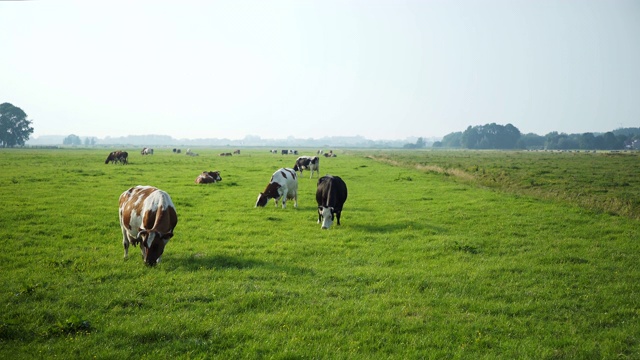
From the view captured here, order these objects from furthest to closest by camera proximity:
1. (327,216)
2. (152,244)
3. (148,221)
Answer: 1. (327,216)
2. (148,221)
3. (152,244)

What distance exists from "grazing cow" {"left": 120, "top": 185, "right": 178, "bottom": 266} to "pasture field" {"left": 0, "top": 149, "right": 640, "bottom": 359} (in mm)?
515

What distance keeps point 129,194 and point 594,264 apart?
13.9 m

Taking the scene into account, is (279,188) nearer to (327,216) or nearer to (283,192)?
(283,192)

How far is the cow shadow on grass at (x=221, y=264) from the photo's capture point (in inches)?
407

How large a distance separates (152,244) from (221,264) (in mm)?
1856

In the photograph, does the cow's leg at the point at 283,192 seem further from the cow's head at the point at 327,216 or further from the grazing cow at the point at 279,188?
the cow's head at the point at 327,216

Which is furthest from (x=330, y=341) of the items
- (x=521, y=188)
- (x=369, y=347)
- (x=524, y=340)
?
(x=521, y=188)

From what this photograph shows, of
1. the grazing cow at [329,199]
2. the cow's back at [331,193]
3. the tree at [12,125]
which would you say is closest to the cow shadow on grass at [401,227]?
the grazing cow at [329,199]

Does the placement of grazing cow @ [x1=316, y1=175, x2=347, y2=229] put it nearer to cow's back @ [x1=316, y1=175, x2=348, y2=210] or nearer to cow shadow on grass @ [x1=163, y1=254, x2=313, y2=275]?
cow's back @ [x1=316, y1=175, x2=348, y2=210]

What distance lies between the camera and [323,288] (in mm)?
9141

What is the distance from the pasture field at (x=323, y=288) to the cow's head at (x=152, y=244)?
1.14ft

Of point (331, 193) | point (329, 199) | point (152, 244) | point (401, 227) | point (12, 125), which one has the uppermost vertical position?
point (12, 125)

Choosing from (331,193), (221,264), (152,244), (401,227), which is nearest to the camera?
(152,244)

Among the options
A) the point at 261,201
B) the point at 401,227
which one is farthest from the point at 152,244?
the point at 261,201
